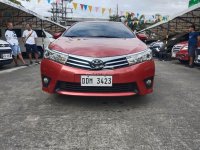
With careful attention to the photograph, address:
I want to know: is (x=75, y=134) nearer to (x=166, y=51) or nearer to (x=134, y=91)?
(x=134, y=91)

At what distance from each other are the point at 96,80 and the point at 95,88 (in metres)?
0.12

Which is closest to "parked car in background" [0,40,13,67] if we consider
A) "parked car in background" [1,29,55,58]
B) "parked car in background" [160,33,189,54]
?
"parked car in background" [1,29,55,58]

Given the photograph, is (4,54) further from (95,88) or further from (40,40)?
(40,40)

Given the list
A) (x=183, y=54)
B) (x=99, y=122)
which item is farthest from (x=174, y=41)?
(x=99, y=122)

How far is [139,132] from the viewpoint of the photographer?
318 cm

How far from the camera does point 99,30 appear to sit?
5.31 m

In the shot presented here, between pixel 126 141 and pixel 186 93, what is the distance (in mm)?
2694

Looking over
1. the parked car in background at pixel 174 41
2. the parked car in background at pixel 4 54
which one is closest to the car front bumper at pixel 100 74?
the parked car in background at pixel 4 54

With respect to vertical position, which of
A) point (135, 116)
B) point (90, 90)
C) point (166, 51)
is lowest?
point (166, 51)

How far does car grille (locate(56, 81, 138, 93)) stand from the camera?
13.0 ft

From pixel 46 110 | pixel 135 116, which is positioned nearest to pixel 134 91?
pixel 135 116

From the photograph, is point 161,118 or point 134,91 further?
point 134,91

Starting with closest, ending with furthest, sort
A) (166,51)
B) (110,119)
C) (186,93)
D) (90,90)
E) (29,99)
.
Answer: (110,119) → (90,90) → (29,99) → (186,93) → (166,51)

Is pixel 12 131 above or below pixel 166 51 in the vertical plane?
above
